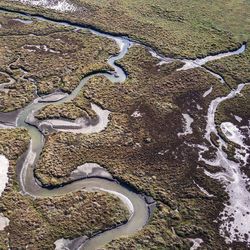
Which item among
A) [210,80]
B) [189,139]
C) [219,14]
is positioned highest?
[219,14]

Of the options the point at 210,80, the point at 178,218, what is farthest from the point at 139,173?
the point at 210,80

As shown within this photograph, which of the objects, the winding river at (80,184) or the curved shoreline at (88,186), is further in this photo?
the curved shoreline at (88,186)

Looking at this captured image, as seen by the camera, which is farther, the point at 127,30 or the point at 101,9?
the point at 101,9

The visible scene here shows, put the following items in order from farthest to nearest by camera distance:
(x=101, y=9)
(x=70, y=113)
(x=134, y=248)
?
(x=101, y=9) < (x=70, y=113) < (x=134, y=248)

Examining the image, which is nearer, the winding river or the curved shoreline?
the winding river

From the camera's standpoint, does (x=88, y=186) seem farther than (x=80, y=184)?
No

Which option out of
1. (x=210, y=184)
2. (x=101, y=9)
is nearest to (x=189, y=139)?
(x=210, y=184)

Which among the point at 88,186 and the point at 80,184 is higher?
the point at 88,186

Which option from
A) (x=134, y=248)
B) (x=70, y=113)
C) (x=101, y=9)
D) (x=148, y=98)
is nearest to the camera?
(x=134, y=248)

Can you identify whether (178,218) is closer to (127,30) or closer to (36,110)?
(36,110)

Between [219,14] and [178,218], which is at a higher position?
[219,14]

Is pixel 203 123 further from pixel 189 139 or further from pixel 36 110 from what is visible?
pixel 36 110
